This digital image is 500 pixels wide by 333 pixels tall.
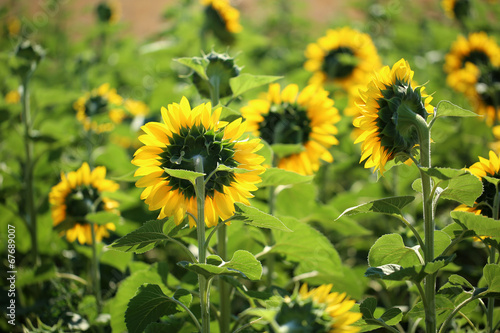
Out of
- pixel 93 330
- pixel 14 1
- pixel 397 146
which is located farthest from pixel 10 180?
pixel 14 1

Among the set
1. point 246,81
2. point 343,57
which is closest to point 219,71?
point 246,81

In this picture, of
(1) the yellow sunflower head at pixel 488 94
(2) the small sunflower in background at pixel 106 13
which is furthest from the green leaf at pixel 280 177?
(2) the small sunflower in background at pixel 106 13

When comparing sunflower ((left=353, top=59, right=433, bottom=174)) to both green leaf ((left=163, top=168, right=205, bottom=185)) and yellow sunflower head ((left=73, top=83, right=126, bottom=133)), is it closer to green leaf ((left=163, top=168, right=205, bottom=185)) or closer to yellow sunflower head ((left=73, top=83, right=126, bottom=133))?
green leaf ((left=163, top=168, right=205, bottom=185))

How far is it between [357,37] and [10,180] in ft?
5.06

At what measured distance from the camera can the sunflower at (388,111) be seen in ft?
2.66

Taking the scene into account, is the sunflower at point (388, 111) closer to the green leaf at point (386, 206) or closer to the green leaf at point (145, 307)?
the green leaf at point (386, 206)

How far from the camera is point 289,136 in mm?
1269

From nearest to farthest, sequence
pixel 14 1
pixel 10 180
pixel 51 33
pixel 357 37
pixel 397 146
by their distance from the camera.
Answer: pixel 397 146 < pixel 10 180 < pixel 357 37 < pixel 51 33 < pixel 14 1

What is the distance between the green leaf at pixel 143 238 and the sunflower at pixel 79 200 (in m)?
0.49

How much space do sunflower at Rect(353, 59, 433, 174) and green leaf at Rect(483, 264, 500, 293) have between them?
0.75 ft

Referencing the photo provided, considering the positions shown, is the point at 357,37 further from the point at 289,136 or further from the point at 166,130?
the point at 166,130

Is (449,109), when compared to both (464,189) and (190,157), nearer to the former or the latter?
(464,189)

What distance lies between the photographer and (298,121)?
1285mm

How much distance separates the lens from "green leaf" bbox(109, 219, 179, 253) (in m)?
0.83
